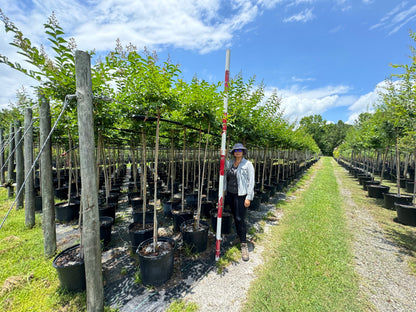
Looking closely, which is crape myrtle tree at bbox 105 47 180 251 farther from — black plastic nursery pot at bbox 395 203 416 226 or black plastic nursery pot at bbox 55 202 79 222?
black plastic nursery pot at bbox 395 203 416 226

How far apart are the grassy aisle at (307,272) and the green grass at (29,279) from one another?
257cm

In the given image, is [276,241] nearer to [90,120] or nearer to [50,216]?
[90,120]

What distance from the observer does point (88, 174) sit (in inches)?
75.2

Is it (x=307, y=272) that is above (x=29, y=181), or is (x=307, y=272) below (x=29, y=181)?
below

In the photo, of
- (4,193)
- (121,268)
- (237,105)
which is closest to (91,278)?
(121,268)

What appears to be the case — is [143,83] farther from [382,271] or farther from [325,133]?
[325,133]

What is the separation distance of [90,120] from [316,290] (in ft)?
12.9

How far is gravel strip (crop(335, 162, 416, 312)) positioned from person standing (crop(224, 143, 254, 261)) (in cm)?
197

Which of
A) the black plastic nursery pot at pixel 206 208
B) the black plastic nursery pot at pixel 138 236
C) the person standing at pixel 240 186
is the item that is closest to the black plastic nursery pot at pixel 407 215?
the person standing at pixel 240 186

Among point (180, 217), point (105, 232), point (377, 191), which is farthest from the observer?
point (377, 191)

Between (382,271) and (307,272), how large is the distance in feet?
4.68

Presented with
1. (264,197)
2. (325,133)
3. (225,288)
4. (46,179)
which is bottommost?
(225,288)

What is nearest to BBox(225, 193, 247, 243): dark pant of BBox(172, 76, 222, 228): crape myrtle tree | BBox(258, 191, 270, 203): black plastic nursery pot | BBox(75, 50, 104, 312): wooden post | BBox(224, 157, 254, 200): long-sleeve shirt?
BBox(224, 157, 254, 200): long-sleeve shirt

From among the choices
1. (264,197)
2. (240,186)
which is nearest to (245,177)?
(240,186)
